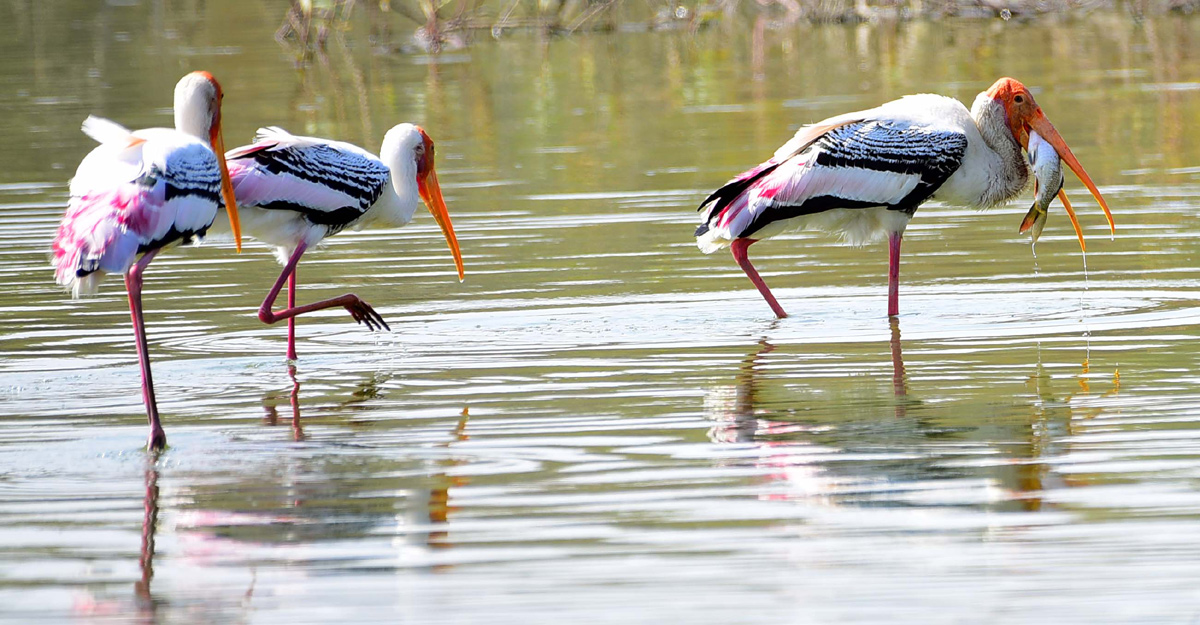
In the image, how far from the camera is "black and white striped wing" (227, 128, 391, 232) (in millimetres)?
8586

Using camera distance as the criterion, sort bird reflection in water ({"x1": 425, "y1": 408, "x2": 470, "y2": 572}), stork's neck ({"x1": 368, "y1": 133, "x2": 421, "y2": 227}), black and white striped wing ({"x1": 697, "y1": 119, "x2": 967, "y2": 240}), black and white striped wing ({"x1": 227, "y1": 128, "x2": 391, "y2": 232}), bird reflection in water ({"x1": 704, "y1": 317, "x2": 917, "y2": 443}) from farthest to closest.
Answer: stork's neck ({"x1": 368, "y1": 133, "x2": 421, "y2": 227})
black and white striped wing ({"x1": 697, "y1": 119, "x2": 967, "y2": 240})
black and white striped wing ({"x1": 227, "y1": 128, "x2": 391, "y2": 232})
bird reflection in water ({"x1": 704, "y1": 317, "x2": 917, "y2": 443})
bird reflection in water ({"x1": 425, "y1": 408, "x2": 470, "y2": 572})

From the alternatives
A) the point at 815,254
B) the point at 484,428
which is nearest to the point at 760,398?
the point at 484,428

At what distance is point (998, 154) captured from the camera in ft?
31.9

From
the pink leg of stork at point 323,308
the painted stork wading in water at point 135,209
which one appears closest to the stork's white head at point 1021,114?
the pink leg of stork at point 323,308

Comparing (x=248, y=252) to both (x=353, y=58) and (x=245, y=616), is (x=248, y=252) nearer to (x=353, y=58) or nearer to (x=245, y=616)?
(x=245, y=616)

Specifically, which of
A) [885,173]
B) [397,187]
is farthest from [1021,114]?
[397,187]

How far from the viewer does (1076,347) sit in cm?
806

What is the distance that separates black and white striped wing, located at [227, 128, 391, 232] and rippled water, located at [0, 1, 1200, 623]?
679 mm

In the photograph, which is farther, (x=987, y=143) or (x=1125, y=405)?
(x=987, y=143)

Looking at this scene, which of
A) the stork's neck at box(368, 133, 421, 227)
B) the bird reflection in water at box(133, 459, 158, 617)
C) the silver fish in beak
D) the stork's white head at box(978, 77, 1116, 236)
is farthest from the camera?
the stork's white head at box(978, 77, 1116, 236)

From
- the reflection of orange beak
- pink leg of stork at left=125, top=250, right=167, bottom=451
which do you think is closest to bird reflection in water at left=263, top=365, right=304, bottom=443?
pink leg of stork at left=125, top=250, right=167, bottom=451

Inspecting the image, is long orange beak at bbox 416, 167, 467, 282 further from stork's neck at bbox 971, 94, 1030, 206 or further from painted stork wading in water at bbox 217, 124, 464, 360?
stork's neck at bbox 971, 94, 1030, 206

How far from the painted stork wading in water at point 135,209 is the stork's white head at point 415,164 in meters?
2.71

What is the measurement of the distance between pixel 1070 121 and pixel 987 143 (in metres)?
7.74
